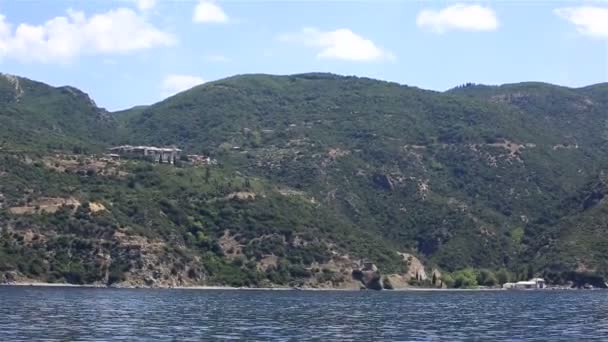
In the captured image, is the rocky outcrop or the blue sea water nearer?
the blue sea water

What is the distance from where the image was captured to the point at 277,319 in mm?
99500

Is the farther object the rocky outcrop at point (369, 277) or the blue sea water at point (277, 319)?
the rocky outcrop at point (369, 277)

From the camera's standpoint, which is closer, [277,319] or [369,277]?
[277,319]

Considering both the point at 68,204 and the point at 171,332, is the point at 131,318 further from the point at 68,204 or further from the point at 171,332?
the point at 68,204

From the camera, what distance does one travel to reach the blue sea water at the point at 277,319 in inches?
3167

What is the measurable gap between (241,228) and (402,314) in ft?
291

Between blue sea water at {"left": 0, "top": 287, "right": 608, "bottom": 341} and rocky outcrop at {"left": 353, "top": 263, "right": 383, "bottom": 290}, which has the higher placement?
rocky outcrop at {"left": 353, "top": 263, "right": 383, "bottom": 290}

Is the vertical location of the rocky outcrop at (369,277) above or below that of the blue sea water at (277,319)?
above

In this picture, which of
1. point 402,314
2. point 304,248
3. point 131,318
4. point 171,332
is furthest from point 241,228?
point 171,332

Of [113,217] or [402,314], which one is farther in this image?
[113,217]

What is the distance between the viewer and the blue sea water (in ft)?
264

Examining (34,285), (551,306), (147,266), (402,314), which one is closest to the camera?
(402,314)

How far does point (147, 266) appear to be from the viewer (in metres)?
174

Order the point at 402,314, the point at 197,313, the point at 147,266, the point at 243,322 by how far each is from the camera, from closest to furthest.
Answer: the point at 243,322 < the point at 197,313 < the point at 402,314 < the point at 147,266
